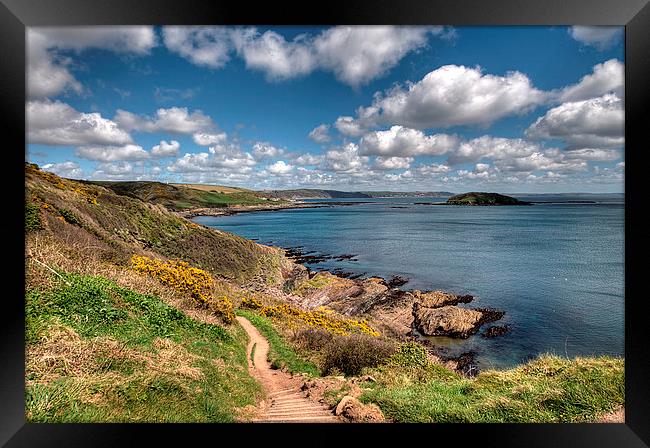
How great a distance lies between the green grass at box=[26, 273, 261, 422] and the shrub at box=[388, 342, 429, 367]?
2.62 metres

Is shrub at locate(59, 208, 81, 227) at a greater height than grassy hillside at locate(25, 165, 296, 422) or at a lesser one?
greater

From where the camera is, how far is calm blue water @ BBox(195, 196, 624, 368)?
1205 centimetres

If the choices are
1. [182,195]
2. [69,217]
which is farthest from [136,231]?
[182,195]

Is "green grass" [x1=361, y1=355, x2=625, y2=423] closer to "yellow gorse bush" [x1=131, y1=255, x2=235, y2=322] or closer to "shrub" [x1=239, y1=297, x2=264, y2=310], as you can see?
"yellow gorse bush" [x1=131, y1=255, x2=235, y2=322]

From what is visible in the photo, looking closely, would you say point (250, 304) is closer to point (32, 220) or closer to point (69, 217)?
point (69, 217)

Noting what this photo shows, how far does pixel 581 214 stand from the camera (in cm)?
3141

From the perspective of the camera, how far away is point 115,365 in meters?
2.97

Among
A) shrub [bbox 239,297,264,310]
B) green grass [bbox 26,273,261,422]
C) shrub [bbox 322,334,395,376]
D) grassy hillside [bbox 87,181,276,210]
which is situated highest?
grassy hillside [bbox 87,181,276,210]

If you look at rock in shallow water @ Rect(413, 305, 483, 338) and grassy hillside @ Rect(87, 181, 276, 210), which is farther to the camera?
grassy hillside @ Rect(87, 181, 276, 210)

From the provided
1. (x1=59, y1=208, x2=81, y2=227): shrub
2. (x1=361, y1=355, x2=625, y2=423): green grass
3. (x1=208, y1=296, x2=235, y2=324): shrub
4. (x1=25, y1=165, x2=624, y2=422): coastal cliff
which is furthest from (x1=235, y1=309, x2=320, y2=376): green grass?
(x1=59, y1=208, x2=81, y2=227): shrub

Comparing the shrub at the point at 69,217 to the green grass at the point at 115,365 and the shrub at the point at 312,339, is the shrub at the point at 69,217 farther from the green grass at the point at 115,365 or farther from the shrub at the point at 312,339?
the shrub at the point at 312,339
